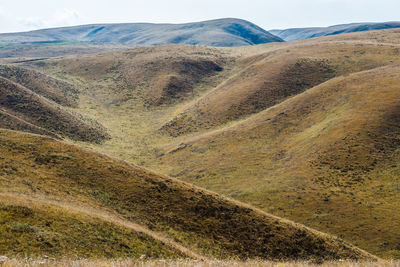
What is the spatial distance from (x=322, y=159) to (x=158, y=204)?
104 ft

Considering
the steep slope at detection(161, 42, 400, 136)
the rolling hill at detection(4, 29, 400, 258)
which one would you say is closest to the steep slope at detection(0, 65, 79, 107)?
the rolling hill at detection(4, 29, 400, 258)

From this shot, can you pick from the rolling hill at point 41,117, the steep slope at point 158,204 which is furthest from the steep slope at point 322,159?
the rolling hill at point 41,117

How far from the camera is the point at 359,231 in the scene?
32656 millimetres

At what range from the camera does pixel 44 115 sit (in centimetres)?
6944

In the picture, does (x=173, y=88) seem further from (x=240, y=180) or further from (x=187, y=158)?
(x=240, y=180)

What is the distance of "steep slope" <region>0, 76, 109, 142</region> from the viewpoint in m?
66.2

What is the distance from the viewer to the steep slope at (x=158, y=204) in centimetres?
2186

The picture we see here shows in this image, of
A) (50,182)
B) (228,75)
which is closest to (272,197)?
(50,182)

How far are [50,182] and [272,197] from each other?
95.1 ft

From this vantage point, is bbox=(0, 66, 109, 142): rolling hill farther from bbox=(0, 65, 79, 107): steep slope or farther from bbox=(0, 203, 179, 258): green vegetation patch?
bbox=(0, 203, 179, 258): green vegetation patch

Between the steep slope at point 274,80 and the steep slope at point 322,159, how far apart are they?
9.62 m

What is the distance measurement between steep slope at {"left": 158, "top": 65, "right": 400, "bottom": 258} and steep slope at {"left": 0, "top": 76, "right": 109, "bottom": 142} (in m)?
21.3

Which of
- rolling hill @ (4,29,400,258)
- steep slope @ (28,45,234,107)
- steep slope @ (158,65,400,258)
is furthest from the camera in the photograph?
steep slope @ (28,45,234,107)

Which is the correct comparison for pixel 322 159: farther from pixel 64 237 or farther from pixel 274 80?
pixel 274 80
